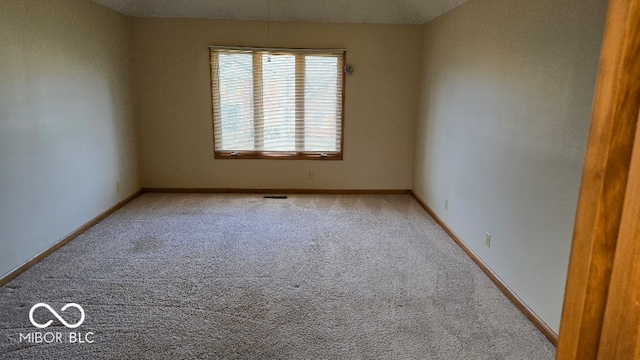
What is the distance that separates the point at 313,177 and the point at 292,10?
7.07 ft

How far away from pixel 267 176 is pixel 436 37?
109 inches

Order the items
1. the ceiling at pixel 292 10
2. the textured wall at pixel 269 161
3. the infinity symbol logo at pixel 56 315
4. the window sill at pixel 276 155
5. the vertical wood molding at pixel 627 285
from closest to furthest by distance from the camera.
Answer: the vertical wood molding at pixel 627 285 < the infinity symbol logo at pixel 56 315 < the ceiling at pixel 292 10 < the textured wall at pixel 269 161 < the window sill at pixel 276 155

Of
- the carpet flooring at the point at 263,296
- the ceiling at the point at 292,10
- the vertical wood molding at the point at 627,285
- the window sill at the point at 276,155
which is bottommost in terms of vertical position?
the carpet flooring at the point at 263,296

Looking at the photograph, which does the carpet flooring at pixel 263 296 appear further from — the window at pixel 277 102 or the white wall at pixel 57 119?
the window at pixel 277 102

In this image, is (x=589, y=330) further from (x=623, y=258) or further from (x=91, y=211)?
(x=91, y=211)

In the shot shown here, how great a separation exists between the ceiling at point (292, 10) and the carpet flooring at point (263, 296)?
254 centimetres

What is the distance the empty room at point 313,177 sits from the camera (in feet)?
6.95

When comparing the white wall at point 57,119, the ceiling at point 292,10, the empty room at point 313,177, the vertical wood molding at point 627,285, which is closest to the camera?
the vertical wood molding at point 627,285

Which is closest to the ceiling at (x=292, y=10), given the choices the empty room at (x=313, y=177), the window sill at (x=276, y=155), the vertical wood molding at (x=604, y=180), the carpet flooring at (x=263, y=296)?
the empty room at (x=313, y=177)

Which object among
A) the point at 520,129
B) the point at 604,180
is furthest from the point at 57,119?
the point at 604,180

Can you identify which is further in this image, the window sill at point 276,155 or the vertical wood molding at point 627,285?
the window sill at point 276,155

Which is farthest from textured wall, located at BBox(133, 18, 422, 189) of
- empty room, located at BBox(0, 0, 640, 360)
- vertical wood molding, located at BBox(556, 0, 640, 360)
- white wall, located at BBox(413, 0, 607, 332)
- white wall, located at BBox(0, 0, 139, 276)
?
vertical wood molding, located at BBox(556, 0, 640, 360)

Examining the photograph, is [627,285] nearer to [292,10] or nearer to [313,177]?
[292,10]

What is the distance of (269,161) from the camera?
5.38 metres
